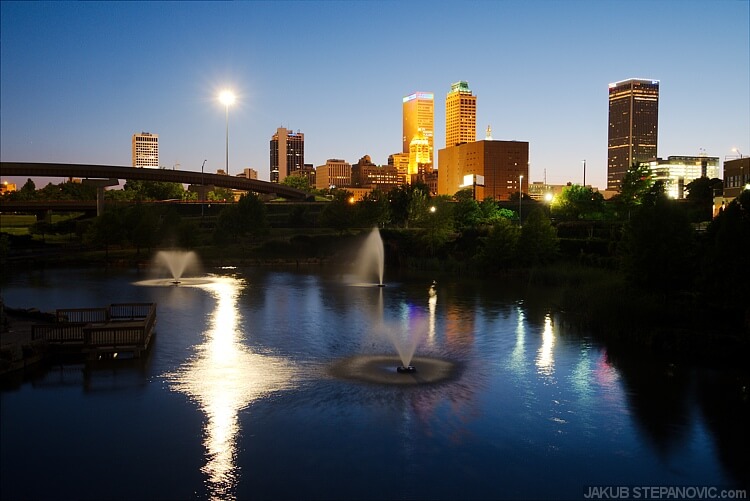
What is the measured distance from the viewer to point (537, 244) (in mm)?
65250

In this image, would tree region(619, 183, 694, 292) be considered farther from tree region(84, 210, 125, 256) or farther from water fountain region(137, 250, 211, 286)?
tree region(84, 210, 125, 256)

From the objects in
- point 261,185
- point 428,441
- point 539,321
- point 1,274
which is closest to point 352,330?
point 539,321

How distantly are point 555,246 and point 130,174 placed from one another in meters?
104

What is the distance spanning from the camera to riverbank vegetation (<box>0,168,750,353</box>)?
31.8 m

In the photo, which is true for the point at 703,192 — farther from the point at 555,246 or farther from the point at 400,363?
the point at 400,363

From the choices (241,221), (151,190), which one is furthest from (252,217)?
(151,190)

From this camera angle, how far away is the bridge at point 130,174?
11950 centimetres

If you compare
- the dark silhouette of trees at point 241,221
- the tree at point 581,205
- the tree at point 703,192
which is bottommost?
the dark silhouette of trees at point 241,221

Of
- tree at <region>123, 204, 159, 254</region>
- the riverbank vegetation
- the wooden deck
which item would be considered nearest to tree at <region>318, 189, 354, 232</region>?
the riverbank vegetation

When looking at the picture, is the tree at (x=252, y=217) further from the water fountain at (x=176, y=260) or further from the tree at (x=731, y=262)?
the tree at (x=731, y=262)

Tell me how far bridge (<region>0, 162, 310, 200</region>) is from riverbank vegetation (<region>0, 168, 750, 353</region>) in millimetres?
6995

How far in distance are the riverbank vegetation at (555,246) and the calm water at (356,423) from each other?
550 centimetres

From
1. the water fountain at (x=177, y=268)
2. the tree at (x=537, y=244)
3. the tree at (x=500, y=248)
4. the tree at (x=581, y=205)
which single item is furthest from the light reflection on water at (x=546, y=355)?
the tree at (x=581, y=205)

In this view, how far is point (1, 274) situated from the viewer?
62.9m
